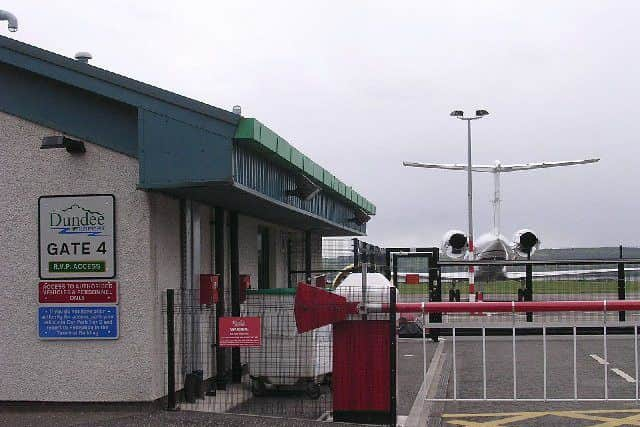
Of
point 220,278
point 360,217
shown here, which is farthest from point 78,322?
point 360,217

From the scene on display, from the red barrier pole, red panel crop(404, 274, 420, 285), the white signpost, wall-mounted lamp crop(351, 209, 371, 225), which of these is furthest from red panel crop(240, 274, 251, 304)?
wall-mounted lamp crop(351, 209, 371, 225)

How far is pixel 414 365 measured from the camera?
15.7m

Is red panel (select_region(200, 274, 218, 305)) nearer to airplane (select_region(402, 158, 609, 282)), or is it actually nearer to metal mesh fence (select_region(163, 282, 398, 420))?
metal mesh fence (select_region(163, 282, 398, 420))

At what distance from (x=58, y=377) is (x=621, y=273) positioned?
15.9 m

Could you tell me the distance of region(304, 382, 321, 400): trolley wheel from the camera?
10844mm

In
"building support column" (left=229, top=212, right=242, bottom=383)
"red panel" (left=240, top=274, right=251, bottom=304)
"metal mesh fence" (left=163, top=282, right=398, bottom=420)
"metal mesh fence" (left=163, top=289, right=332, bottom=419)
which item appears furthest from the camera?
"red panel" (left=240, top=274, right=251, bottom=304)

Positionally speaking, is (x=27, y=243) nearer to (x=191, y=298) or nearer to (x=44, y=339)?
A: (x=44, y=339)

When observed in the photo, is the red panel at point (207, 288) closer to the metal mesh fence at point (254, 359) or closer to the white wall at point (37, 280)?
the metal mesh fence at point (254, 359)

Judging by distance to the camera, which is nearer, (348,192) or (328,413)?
(328,413)

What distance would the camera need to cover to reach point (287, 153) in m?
11.5

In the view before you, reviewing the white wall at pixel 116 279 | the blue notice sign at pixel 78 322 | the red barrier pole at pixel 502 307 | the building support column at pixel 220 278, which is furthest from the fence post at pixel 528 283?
the blue notice sign at pixel 78 322

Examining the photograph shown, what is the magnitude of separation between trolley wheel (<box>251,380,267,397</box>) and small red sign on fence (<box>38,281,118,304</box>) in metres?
2.36

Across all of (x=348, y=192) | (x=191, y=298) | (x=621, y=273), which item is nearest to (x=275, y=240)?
(x=348, y=192)

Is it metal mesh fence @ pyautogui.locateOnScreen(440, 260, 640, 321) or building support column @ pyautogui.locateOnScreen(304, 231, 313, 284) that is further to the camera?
metal mesh fence @ pyautogui.locateOnScreen(440, 260, 640, 321)
